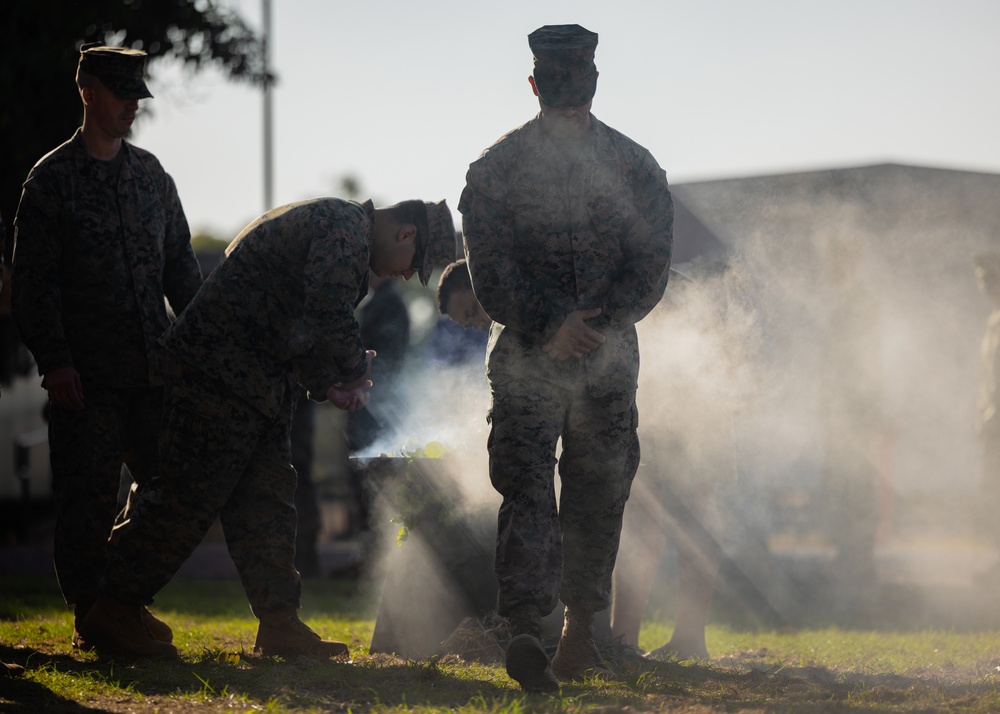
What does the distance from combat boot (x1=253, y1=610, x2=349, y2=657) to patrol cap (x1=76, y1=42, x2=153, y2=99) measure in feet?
7.83

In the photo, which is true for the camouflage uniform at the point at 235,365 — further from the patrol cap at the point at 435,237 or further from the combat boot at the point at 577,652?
the combat boot at the point at 577,652

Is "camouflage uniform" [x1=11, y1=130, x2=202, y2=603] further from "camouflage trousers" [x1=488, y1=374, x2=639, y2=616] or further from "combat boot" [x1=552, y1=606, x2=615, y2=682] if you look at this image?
"combat boot" [x1=552, y1=606, x2=615, y2=682]

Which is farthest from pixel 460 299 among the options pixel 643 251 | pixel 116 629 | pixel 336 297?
pixel 116 629

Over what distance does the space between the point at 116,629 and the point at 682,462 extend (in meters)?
2.84

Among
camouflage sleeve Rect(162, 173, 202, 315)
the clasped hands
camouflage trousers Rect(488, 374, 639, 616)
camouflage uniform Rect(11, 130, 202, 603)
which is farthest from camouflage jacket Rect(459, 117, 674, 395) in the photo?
camouflage sleeve Rect(162, 173, 202, 315)

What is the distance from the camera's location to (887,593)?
365 inches

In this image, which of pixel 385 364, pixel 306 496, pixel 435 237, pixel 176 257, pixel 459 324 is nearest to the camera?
pixel 435 237

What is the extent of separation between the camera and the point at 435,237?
5.07 meters

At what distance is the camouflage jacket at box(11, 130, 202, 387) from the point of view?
514 centimetres

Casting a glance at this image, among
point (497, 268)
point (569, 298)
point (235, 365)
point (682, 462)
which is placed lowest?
point (682, 462)

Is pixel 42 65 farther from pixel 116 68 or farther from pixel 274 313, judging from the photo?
pixel 274 313

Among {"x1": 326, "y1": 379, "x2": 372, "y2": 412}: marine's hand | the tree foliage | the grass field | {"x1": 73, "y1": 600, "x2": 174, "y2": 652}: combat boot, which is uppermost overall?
the tree foliage

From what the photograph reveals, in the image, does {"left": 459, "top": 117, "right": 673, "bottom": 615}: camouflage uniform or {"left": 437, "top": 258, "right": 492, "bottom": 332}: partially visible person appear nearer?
{"left": 459, "top": 117, "right": 673, "bottom": 615}: camouflage uniform

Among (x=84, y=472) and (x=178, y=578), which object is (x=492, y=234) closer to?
(x=84, y=472)
